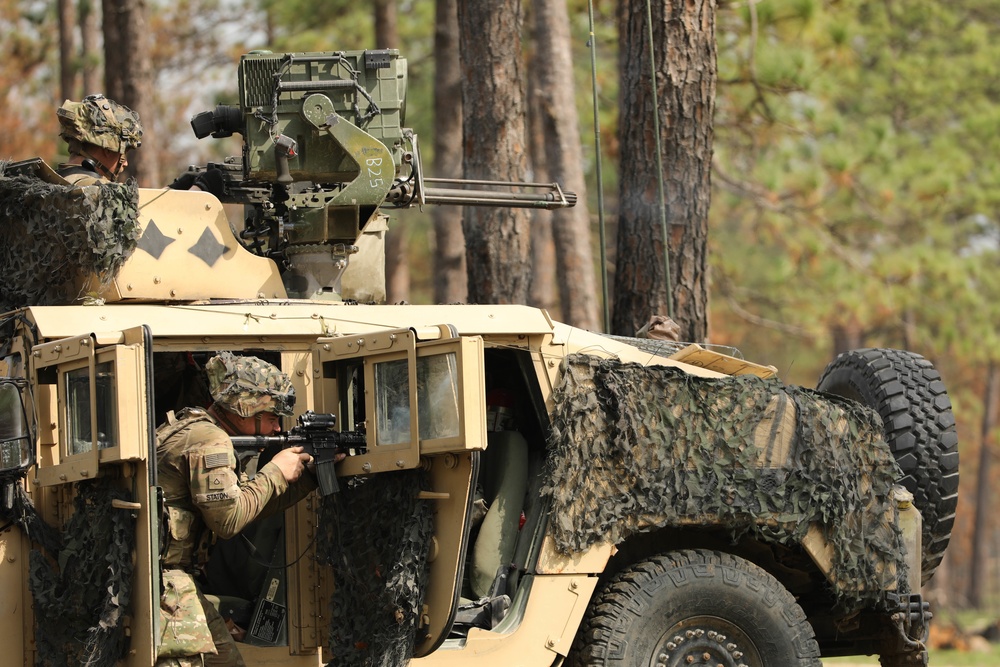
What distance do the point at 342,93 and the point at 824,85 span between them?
11.8m

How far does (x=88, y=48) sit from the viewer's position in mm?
20453

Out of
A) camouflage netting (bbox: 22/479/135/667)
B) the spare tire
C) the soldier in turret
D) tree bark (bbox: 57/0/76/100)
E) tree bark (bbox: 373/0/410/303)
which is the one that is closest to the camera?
Answer: camouflage netting (bbox: 22/479/135/667)

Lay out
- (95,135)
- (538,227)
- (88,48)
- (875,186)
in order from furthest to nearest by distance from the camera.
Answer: (875,186)
(88,48)
(538,227)
(95,135)

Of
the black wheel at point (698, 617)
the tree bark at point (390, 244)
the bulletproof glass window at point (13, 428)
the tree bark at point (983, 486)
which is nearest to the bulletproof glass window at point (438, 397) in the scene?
the black wheel at point (698, 617)

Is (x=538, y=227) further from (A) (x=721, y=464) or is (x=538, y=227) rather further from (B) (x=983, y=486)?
(B) (x=983, y=486)

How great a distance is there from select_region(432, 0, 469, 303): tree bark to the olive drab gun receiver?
953cm

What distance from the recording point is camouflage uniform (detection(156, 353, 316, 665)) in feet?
17.8

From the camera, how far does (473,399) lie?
5.37 metres

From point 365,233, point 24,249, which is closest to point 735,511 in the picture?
point 365,233

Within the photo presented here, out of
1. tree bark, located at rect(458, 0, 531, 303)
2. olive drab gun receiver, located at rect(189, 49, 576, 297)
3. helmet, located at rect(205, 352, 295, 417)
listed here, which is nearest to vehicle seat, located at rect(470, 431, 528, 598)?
helmet, located at rect(205, 352, 295, 417)

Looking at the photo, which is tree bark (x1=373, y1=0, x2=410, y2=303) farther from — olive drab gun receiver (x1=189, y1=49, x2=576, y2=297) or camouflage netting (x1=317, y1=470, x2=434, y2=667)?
camouflage netting (x1=317, y1=470, x2=434, y2=667)

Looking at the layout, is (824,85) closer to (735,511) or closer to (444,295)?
(444,295)

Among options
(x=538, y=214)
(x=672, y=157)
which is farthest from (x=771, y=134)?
(x=672, y=157)

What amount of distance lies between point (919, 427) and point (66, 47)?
16273mm
